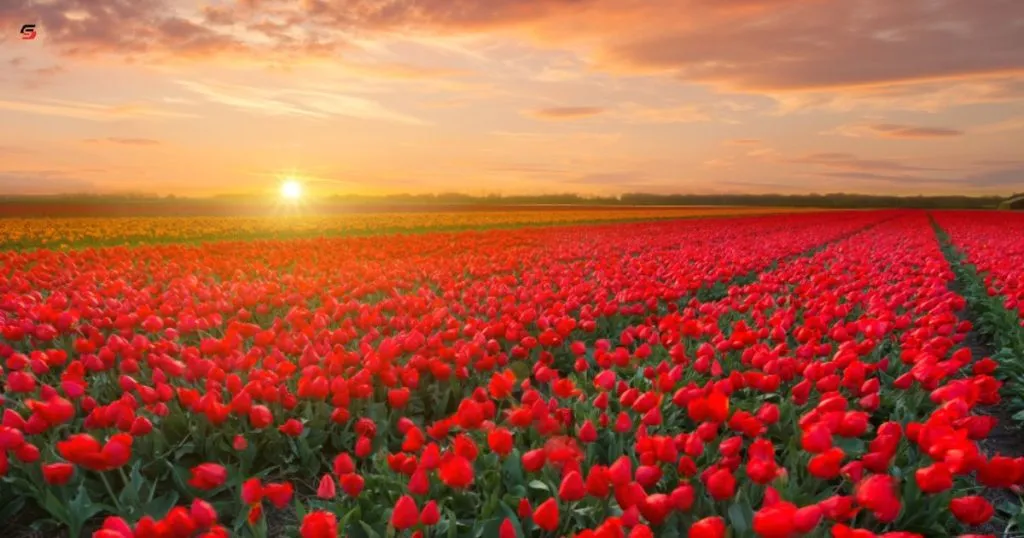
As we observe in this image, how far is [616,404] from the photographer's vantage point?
203 inches

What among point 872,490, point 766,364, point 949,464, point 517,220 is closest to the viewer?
point 872,490

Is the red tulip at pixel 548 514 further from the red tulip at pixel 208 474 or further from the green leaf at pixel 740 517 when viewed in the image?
the red tulip at pixel 208 474

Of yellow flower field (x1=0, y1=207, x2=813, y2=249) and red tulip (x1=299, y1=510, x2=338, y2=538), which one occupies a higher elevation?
yellow flower field (x1=0, y1=207, x2=813, y2=249)

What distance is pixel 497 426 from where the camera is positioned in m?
4.45

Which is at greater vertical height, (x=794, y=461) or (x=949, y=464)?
(x=949, y=464)

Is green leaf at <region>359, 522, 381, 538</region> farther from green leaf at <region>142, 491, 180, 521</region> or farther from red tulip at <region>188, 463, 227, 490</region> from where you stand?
green leaf at <region>142, 491, 180, 521</region>

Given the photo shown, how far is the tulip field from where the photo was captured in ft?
9.99

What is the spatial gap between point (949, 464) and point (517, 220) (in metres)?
38.3

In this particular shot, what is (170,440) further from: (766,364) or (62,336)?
(766,364)

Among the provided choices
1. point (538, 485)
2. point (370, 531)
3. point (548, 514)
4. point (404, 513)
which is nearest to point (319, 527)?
point (404, 513)

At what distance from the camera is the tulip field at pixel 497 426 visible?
304 centimetres

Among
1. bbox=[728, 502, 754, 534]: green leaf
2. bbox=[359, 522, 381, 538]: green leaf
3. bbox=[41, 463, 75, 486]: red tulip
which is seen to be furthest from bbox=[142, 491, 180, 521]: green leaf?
bbox=[728, 502, 754, 534]: green leaf

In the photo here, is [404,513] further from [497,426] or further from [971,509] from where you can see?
[971,509]

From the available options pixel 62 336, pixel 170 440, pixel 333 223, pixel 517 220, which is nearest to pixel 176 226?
pixel 333 223
